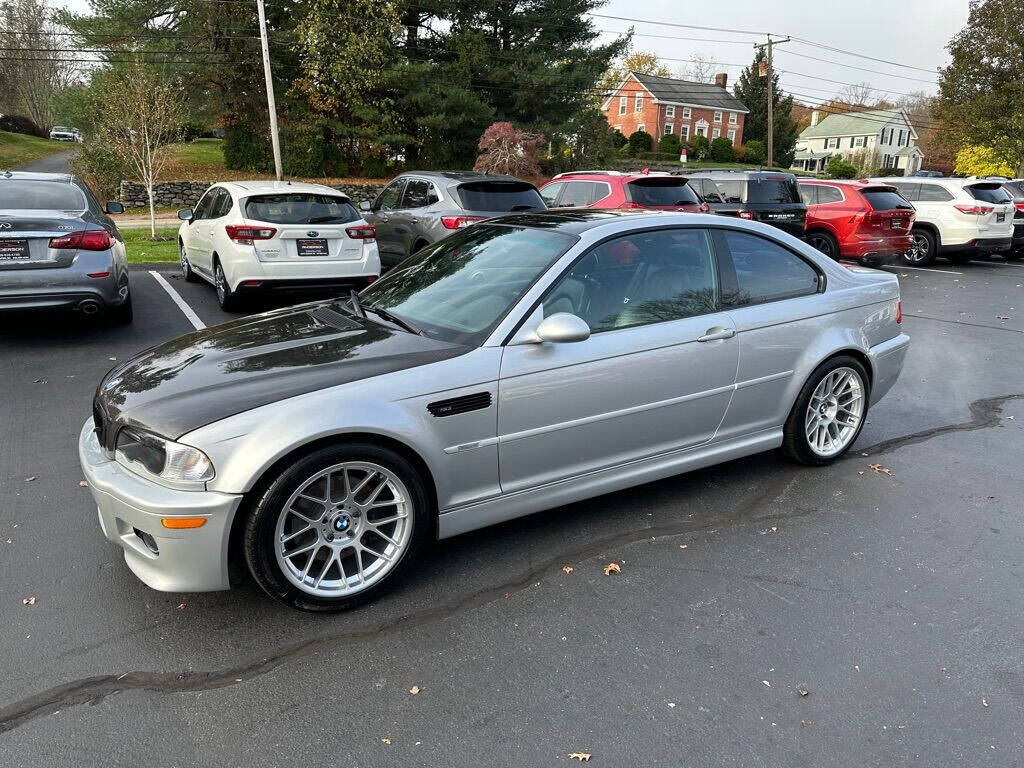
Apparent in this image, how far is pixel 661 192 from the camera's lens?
36.0 feet

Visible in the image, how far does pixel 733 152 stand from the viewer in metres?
63.5

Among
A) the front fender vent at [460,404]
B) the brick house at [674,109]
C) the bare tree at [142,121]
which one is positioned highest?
the brick house at [674,109]

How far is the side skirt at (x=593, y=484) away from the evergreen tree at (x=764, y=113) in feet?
218

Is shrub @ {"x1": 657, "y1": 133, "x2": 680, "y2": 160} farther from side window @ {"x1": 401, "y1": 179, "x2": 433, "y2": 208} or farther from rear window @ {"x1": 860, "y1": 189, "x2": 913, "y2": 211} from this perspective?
side window @ {"x1": 401, "y1": 179, "x2": 433, "y2": 208}

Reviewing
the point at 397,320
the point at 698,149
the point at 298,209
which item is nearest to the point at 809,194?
the point at 298,209

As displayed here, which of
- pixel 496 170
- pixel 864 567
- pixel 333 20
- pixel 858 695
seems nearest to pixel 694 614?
pixel 858 695

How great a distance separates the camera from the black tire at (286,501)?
2.89 meters

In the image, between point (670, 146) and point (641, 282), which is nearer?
point (641, 282)

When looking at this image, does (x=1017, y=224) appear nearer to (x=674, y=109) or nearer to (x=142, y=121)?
(x=142, y=121)

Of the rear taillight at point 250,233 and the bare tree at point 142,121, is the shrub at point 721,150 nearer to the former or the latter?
the bare tree at point 142,121

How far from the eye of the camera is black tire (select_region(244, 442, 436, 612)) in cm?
289

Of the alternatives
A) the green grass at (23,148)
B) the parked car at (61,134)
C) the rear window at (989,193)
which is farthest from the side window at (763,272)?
the parked car at (61,134)

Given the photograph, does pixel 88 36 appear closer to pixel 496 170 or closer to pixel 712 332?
pixel 496 170

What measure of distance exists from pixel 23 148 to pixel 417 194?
144 ft
